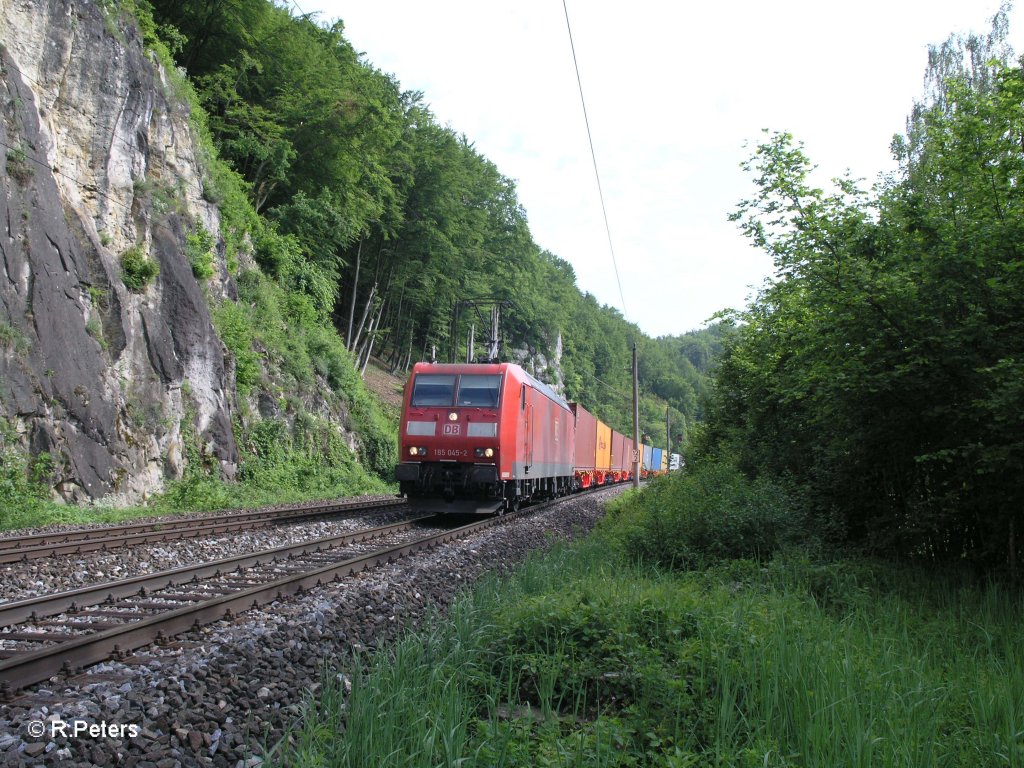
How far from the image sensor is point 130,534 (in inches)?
430

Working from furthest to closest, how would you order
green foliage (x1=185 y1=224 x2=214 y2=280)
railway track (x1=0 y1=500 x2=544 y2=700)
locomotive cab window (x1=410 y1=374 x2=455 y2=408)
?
green foliage (x1=185 y1=224 x2=214 y2=280), locomotive cab window (x1=410 y1=374 x2=455 y2=408), railway track (x1=0 y1=500 x2=544 y2=700)

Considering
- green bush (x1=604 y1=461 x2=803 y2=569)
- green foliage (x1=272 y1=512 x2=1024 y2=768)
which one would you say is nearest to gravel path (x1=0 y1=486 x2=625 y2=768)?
green foliage (x1=272 y1=512 x2=1024 y2=768)

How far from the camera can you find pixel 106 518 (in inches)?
519

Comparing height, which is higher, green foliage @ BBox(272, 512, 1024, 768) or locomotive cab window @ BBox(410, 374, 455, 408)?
locomotive cab window @ BBox(410, 374, 455, 408)

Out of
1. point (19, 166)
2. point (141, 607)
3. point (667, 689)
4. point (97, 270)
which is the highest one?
point (19, 166)

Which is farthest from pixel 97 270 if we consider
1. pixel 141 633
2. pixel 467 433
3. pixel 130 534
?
pixel 141 633

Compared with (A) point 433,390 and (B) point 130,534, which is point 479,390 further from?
(B) point 130,534

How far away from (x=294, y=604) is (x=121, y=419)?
36.4 feet

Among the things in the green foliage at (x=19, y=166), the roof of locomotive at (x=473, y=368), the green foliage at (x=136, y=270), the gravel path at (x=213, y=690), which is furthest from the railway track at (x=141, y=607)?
the green foliage at (x=136, y=270)

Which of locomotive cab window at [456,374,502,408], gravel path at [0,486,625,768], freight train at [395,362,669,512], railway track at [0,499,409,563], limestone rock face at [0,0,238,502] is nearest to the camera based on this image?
gravel path at [0,486,625,768]

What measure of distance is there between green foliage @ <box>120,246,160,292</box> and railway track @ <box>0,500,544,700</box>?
35.4 ft

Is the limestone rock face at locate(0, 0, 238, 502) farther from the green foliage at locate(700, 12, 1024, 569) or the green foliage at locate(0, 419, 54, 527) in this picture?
the green foliage at locate(700, 12, 1024, 569)

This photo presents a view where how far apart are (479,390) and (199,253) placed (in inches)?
412

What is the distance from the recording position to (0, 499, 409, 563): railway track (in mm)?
9047
